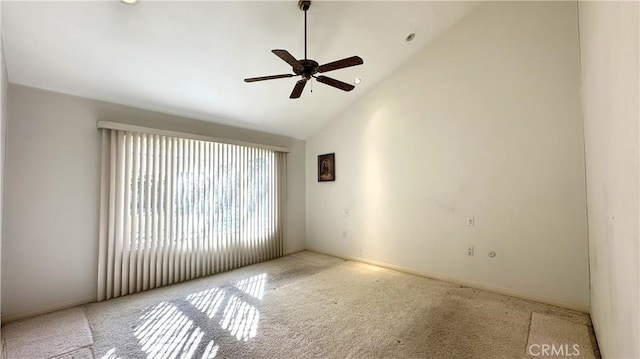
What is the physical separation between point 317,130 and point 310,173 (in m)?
0.96

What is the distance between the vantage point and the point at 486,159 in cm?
328

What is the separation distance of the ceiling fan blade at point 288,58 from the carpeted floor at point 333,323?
8.09ft

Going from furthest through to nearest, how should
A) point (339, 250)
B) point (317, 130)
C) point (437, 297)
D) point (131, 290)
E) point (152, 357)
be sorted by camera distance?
1. point (317, 130)
2. point (339, 250)
3. point (131, 290)
4. point (437, 297)
5. point (152, 357)

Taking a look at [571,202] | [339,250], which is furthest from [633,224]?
[339,250]

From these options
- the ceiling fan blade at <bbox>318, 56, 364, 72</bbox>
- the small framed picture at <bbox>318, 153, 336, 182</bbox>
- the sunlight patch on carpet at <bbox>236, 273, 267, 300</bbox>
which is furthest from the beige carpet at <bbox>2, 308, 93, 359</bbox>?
the small framed picture at <bbox>318, 153, 336, 182</bbox>

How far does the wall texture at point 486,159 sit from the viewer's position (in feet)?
9.07

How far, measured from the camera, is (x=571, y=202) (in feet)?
8.95

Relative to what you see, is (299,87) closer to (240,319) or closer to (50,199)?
(240,319)

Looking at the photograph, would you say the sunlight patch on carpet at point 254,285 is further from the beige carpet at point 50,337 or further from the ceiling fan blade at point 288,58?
the ceiling fan blade at point 288,58

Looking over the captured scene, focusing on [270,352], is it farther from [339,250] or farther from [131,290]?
[339,250]

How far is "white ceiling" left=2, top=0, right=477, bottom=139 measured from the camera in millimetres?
2260

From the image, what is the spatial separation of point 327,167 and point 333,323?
3.13 metres

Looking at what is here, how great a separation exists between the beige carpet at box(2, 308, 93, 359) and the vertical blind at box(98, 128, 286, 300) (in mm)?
498

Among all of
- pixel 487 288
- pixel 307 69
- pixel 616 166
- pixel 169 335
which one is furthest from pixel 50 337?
pixel 487 288
